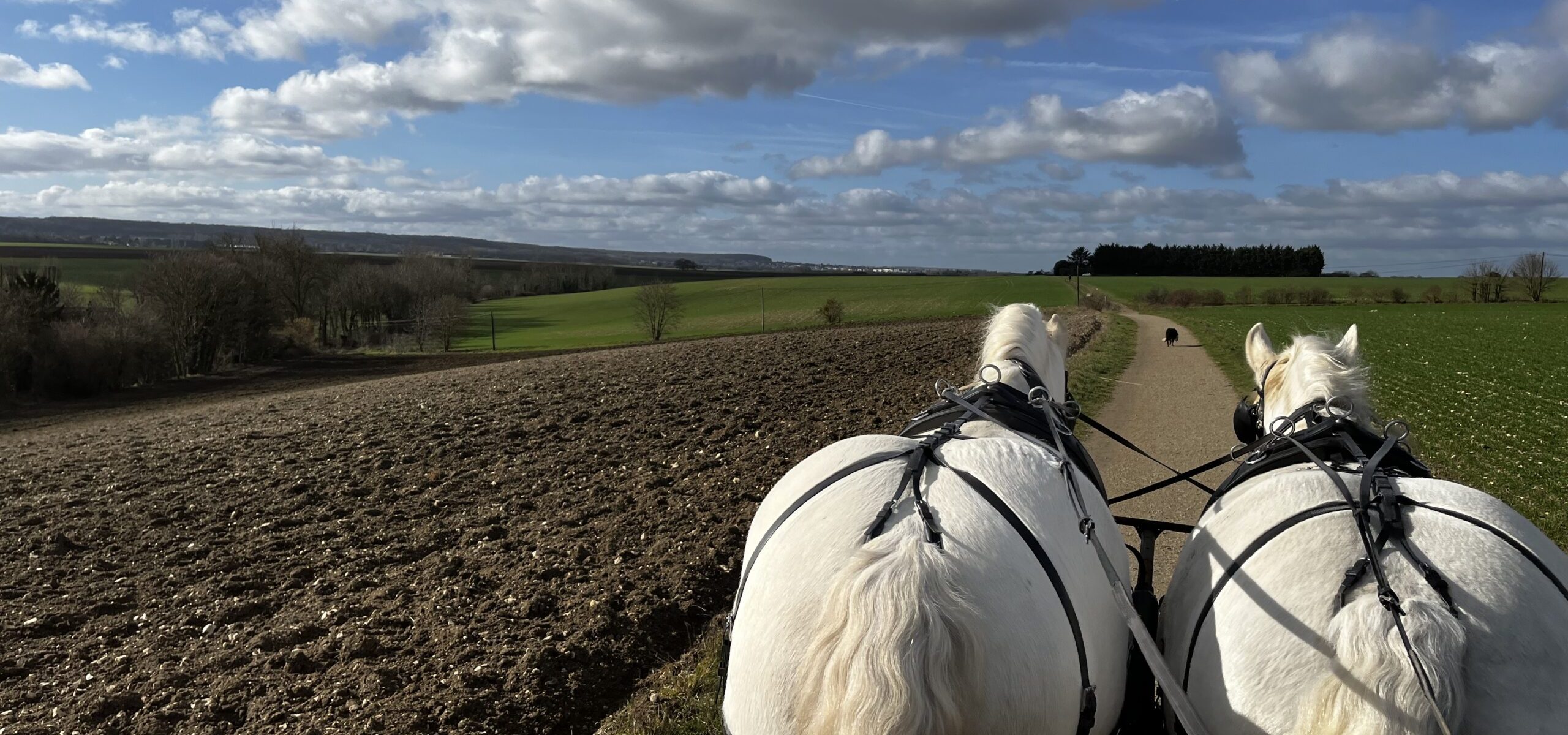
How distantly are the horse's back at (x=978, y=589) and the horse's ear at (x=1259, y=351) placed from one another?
2261mm

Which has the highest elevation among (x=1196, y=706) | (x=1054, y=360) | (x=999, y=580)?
(x=1054, y=360)

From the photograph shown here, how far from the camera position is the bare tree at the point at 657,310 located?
53031mm

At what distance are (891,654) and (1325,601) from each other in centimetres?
122

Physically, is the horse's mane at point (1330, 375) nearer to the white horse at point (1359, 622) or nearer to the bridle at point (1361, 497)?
the bridle at point (1361, 497)

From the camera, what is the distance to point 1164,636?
289 centimetres

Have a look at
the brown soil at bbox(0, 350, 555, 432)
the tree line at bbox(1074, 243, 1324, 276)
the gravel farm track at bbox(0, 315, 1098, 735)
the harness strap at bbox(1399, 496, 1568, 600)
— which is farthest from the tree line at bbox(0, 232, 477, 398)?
the tree line at bbox(1074, 243, 1324, 276)

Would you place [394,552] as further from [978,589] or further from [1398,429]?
[1398,429]

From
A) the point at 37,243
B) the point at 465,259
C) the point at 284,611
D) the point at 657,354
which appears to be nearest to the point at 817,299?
the point at 465,259

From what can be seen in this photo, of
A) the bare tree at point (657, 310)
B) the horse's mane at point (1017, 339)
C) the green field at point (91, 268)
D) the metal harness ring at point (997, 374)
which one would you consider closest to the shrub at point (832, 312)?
the bare tree at point (657, 310)

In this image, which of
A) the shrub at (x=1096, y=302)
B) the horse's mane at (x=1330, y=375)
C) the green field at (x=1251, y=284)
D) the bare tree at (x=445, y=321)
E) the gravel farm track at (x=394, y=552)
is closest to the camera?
the horse's mane at (x=1330, y=375)

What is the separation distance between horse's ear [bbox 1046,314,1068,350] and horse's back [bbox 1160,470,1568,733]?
2.27m

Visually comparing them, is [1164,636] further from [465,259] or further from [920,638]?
[465,259]

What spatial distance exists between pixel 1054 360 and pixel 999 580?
2871 mm

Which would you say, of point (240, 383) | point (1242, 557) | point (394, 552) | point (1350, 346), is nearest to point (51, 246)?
point (240, 383)
